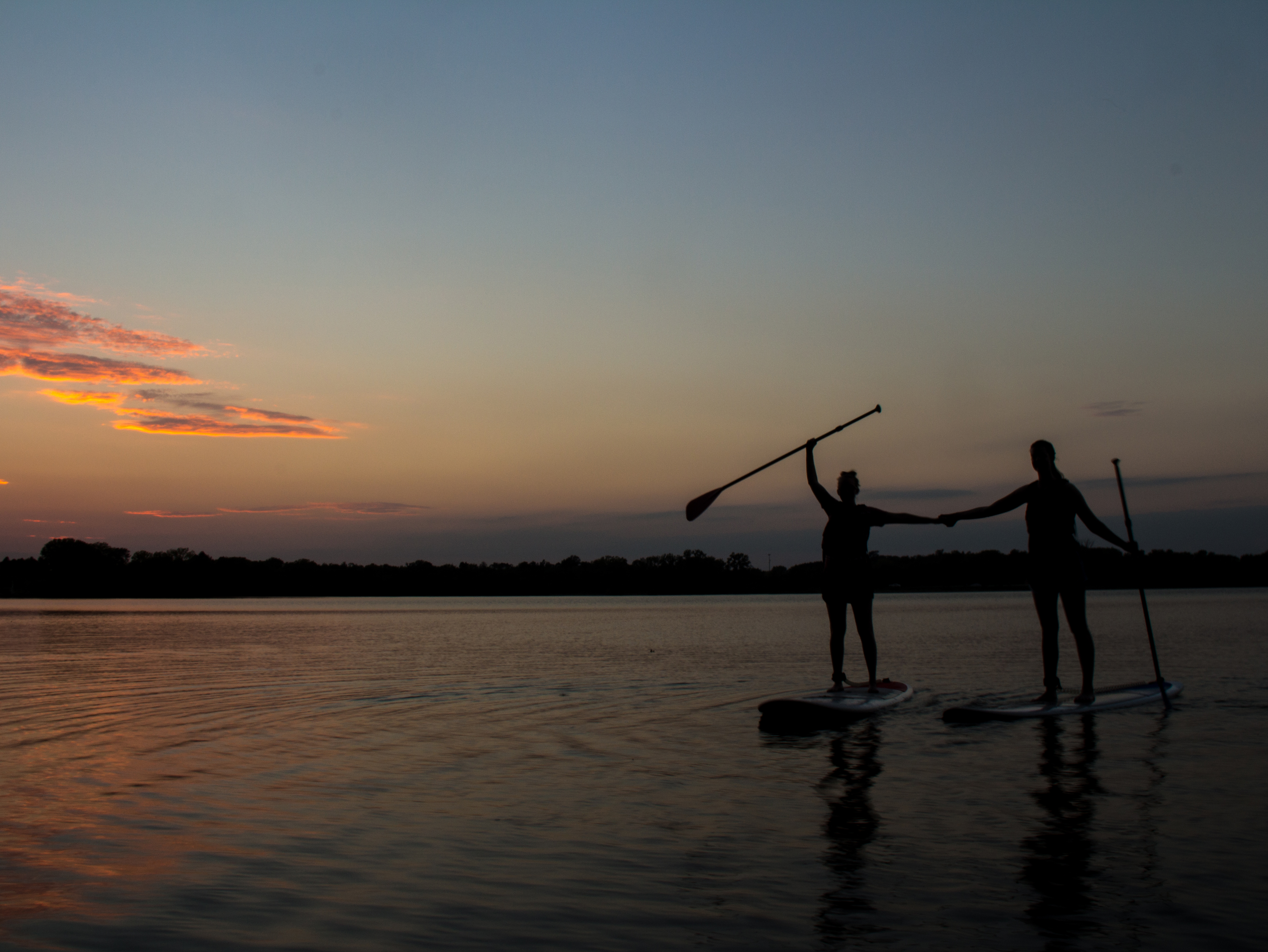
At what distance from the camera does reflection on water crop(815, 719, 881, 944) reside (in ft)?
14.5

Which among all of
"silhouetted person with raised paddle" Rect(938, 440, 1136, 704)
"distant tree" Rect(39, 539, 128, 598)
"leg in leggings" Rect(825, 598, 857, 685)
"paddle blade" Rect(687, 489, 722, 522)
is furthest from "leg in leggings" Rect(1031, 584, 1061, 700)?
"distant tree" Rect(39, 539, 128, 598)

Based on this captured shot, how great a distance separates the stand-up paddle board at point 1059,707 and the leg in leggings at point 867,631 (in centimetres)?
116

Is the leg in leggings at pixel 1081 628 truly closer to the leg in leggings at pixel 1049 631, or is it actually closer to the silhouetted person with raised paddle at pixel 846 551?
the leg in leggings at pixel 1049 631

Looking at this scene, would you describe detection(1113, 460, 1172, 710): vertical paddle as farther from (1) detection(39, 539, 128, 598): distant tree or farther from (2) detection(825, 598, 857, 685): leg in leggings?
(1) detection(39, 539, 128, 598): distant tree

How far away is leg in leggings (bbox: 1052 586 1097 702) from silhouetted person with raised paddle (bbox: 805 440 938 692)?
5.75ft

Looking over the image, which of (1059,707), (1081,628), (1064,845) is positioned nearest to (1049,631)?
(1081,628)

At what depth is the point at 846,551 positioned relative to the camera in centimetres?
1163

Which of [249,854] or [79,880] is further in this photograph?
[249,854]

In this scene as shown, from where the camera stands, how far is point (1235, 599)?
83.4 meters

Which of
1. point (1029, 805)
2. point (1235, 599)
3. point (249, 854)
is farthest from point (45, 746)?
point (1235, 599)

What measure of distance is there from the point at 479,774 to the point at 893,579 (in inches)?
6586

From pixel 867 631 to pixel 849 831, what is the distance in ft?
19.5

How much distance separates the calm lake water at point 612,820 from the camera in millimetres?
4422

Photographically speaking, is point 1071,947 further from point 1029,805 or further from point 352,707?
point 352,707
